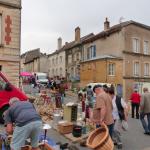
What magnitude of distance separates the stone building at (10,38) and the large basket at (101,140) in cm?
1196

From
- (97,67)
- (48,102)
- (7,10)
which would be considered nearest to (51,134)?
(48,102)

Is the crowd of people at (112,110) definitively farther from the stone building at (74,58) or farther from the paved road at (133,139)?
the stone building at (74,58)

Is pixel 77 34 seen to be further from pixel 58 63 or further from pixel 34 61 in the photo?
pixel 34 61

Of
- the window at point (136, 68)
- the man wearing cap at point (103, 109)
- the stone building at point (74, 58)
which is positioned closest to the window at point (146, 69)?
the window at point (136, 68)

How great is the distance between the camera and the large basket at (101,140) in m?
7.28

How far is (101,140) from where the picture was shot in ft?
24.5

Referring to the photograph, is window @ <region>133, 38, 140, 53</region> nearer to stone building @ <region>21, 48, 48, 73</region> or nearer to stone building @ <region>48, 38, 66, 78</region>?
stone building @ <region>48, 38, 66, 78</region>

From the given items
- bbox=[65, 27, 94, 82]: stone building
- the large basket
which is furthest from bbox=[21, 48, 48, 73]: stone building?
the large basket

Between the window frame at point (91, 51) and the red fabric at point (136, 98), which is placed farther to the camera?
the window frame at point (91, 51)

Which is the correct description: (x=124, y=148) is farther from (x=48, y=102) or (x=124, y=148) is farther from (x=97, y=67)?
(x=97, y=67)

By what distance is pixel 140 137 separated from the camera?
11.6 meters

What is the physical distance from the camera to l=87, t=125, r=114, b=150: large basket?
23.9 ft

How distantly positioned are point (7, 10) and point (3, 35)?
1.67 meters

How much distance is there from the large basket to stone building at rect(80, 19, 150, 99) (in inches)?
1153
